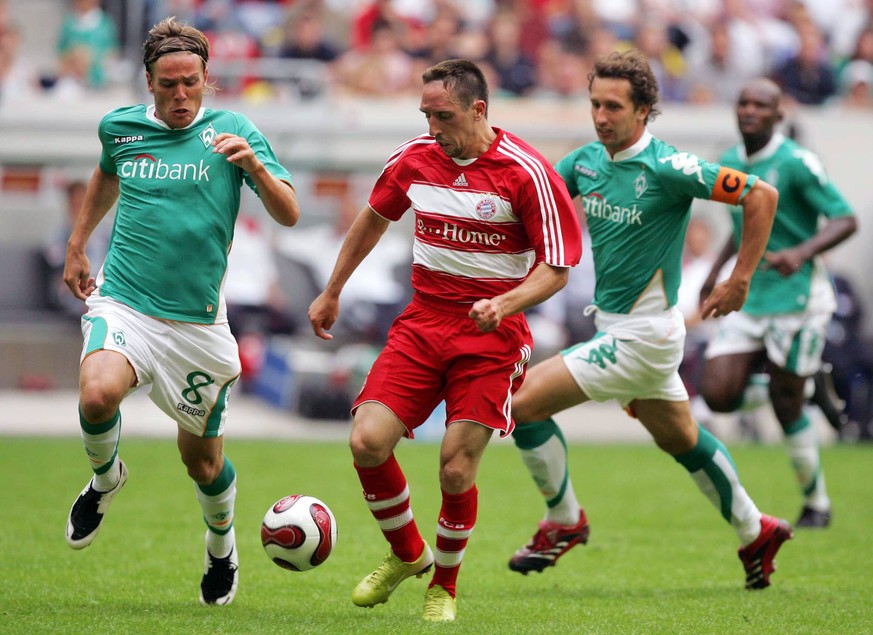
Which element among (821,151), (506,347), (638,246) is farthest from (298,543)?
(821,151)

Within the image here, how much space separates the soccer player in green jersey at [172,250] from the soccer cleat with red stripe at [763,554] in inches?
115

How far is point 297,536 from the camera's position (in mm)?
6020

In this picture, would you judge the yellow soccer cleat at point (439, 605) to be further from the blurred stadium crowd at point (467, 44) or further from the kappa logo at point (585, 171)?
the blurred stadium crowd at point (467, 44)

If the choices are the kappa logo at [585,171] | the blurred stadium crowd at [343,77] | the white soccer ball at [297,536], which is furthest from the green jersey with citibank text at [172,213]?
the blurred stadium crowd at [343,77]

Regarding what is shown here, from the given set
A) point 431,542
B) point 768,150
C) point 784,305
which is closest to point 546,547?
point 431,542

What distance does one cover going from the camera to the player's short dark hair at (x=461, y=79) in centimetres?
599

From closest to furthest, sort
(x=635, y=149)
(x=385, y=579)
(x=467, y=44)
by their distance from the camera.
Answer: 1. (x=385, y=579)
2. (x=635, y=149)
3. (x=467, y=44)

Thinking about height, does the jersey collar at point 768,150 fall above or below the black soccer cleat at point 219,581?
above

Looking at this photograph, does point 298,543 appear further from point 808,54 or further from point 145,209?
point 808,54

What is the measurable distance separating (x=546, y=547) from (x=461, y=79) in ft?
8.94

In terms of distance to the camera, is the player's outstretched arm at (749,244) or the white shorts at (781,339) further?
the white shorts at (781,339)

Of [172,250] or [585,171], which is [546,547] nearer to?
[585,171]

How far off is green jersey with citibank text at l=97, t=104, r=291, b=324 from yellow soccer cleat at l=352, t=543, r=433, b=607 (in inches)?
55.5

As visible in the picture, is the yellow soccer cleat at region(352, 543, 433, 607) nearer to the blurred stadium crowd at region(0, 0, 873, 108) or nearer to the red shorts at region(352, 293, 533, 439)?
the red shorts at region(352, 293, 533, 439)
